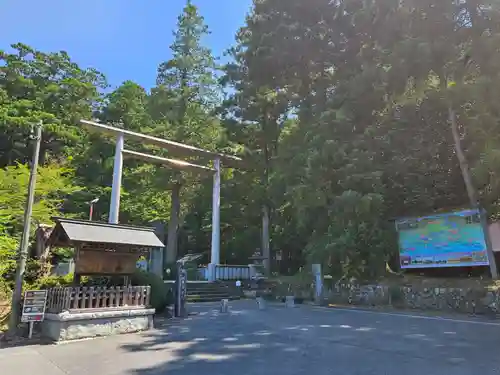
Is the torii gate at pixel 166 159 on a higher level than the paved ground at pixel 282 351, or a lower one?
higher

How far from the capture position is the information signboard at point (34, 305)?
7664mm

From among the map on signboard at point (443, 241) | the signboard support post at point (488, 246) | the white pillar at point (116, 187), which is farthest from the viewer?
the white pillar at point (116, 187)

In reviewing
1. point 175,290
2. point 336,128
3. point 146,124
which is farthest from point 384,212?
point 146,124

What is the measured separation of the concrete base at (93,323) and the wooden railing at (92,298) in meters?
0.17

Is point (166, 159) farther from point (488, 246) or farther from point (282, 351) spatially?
point (282, 351)

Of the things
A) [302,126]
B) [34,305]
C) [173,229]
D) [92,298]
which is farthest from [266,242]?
[34,305]

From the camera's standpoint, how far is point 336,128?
47.9 ft

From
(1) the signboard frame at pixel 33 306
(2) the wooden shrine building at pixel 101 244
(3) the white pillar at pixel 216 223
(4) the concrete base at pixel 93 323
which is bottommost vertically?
(4) the concrete base at pixel 93 323

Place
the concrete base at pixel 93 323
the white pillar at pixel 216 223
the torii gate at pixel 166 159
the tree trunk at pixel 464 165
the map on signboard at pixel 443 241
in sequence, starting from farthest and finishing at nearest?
the white pillar at pixel 216 223
the torii gate at pixel 166 159
the tree trunk at pixel 464 165
the map on signboard at pixel 443 241
the concrete base at pixel 93 323

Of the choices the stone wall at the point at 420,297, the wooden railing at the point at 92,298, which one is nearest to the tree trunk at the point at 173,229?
the stone wall at the point at 420,297

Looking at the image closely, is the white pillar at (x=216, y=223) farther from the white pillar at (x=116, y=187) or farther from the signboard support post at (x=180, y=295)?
the signboard support post at (x=180, y=295)

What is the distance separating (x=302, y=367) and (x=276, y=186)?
1311 cm

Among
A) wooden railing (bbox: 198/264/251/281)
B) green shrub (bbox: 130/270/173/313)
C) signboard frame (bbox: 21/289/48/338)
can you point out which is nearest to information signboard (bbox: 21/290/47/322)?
signboard frame (bbox: 21/289/48/338)

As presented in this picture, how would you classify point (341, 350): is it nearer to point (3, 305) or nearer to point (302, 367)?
point (302, 367)
